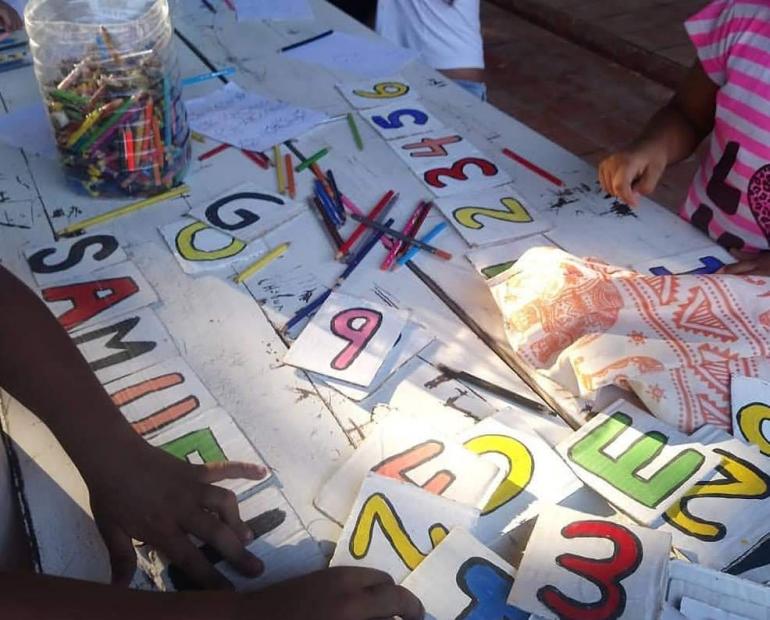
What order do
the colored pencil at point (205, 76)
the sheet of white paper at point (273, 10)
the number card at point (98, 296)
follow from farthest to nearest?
1. the sheet of white paper at point (273, 10)
2. the colored pencil at point (205, 76)
3. the number card at point (98, 296)

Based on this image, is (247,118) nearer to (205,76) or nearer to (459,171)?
(205,76)

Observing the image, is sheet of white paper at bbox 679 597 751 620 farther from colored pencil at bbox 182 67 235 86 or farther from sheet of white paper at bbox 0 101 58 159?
colored pencil at bbox 182 67 235 86

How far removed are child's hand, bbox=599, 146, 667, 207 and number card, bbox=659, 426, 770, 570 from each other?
0.40 meters

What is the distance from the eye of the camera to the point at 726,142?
103 cm

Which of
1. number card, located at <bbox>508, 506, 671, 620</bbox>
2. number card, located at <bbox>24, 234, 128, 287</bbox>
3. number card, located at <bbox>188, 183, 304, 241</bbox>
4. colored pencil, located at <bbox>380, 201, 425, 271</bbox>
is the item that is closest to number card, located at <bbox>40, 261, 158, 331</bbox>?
number card, located at <bbox>24, 234, 128, 287</bbox>

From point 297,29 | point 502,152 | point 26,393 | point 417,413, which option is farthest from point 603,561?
point 297,29

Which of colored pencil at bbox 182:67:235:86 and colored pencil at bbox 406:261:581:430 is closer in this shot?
colored pencil at bbox 406:261:581:430

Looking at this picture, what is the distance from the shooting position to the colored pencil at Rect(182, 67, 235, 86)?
3.93 ft

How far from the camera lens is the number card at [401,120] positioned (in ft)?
3.50

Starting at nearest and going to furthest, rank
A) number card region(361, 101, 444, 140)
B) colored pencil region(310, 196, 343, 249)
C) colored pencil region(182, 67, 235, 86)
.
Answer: colored pencil region(310, 196, 343, 249), number card region(361, 101, 444, 140), colored pencil region(182, 67, 235, 86)

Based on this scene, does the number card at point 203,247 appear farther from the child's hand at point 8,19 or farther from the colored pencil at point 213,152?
the child's hand at point 8,19

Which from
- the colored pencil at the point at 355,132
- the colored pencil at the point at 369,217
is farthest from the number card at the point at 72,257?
the colored pencil at the point at 355,132

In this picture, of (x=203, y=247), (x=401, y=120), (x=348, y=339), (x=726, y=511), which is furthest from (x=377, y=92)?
(x=726, y=511)

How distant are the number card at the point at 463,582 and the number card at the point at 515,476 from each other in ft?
0.09
